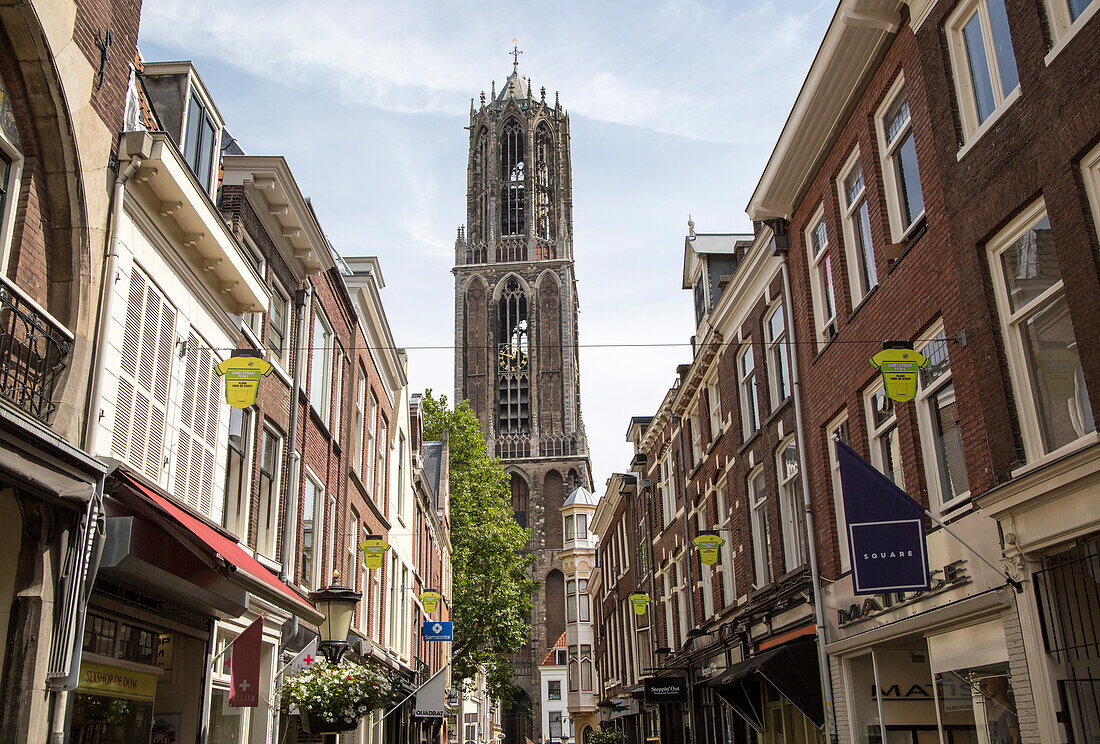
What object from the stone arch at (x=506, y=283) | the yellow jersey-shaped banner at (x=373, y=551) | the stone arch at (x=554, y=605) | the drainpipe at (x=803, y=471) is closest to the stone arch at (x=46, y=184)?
the drainpipe at (x=803, y=471)

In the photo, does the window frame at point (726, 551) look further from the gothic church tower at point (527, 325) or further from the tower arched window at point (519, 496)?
the tower arched window at point (519, 496)

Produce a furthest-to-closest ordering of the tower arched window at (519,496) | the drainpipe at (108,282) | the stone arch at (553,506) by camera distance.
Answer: the tower arched window at (519,496) < the stone arch at (553,506) < the drainpipe at (108,282)

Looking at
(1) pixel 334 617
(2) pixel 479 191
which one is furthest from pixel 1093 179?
(2) pixel 479 191

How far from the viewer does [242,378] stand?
10.8 m

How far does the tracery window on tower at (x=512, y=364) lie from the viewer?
86062mm

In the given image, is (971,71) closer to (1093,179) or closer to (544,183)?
(1093,179)

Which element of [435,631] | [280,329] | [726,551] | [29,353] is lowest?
[435,631]

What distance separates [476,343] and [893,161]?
74.2 meters

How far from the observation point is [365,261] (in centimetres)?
2152

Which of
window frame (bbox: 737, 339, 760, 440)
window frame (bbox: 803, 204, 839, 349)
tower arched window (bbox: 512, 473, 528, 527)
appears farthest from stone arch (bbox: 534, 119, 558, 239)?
window frame (bbox: 803, 204, 839, 349)

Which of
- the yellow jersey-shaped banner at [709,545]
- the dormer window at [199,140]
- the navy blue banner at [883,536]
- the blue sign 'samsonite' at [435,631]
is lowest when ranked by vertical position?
A: the navy blue banner at [883,536]

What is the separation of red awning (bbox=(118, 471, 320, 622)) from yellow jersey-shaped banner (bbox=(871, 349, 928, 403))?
22.1ft

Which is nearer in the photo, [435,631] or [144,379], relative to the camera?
[144,379]

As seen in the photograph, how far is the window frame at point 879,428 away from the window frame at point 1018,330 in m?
2.87
